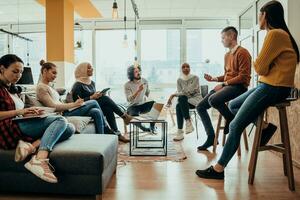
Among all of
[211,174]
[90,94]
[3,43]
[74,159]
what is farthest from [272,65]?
[3,43]

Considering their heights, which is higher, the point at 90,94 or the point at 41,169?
the point at 90,94

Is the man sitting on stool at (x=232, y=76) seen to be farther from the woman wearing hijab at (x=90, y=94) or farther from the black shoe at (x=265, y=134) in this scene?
the woman wearing hijab at (x=90, y=94)

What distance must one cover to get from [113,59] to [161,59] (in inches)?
51.5

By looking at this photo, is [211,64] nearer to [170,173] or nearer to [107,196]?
[170,173]

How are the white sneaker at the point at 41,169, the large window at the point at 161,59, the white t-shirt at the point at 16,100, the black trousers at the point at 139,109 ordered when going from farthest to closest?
1. the large window at the point at 161,59
2. the black trousers at the point at 139,109
3. the white t-shirt at the point at 16,100
4. the white sneaker at the point at 41,169

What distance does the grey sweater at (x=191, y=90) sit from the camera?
4918 millimetres

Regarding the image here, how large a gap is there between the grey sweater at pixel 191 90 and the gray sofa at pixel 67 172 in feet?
9.35

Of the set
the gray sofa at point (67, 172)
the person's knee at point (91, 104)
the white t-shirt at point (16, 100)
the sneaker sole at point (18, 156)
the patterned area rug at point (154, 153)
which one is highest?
the white t-shirt at point (16, 100)

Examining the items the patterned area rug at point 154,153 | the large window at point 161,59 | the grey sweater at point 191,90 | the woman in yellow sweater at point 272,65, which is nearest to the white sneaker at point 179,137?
the patterned area rug at point 154,153

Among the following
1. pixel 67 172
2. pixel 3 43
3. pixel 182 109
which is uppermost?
pixel 3 43

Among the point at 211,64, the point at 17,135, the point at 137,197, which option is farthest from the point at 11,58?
the point at 211,64

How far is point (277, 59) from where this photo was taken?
2385mm

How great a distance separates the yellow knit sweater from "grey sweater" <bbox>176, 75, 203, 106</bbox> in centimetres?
249

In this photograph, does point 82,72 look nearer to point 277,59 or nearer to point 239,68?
point 239,68
